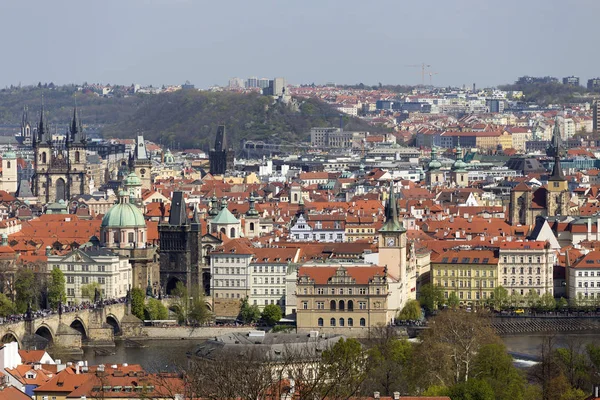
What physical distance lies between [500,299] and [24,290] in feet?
49.0

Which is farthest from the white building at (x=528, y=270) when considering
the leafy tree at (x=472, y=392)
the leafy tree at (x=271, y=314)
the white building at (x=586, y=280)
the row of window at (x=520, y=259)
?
the leafy tree at (x=472, y=392)

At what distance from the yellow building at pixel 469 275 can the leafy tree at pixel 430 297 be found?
3.74 ft

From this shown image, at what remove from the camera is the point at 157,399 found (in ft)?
115

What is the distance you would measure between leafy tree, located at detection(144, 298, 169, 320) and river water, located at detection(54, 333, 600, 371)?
101 inches

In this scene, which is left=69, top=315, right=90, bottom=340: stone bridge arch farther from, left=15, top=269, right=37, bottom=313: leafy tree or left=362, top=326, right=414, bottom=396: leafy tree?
left=362, top=326, right=414, bottom=396: leafy tree

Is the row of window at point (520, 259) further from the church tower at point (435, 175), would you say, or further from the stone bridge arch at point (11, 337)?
the church tower at point (435, 175)

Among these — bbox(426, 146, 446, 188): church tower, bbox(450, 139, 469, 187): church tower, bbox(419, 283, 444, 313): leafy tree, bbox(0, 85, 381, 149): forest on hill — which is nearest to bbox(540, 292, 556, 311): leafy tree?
bbox(419, 283, 444, 313): leafy tree

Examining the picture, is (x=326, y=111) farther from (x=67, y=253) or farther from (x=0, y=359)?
(x=0, y=359)

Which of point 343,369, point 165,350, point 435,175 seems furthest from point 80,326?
point 435,175

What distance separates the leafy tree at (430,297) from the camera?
66375 mm

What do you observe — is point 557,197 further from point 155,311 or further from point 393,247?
point 155,311

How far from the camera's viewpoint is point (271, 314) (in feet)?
209

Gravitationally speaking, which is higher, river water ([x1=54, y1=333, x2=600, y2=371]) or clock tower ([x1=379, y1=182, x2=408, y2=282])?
clock tower ([x1=379, y1=182, x2=408, y2=282])

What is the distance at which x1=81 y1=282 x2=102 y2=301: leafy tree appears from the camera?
66938 millimetres
